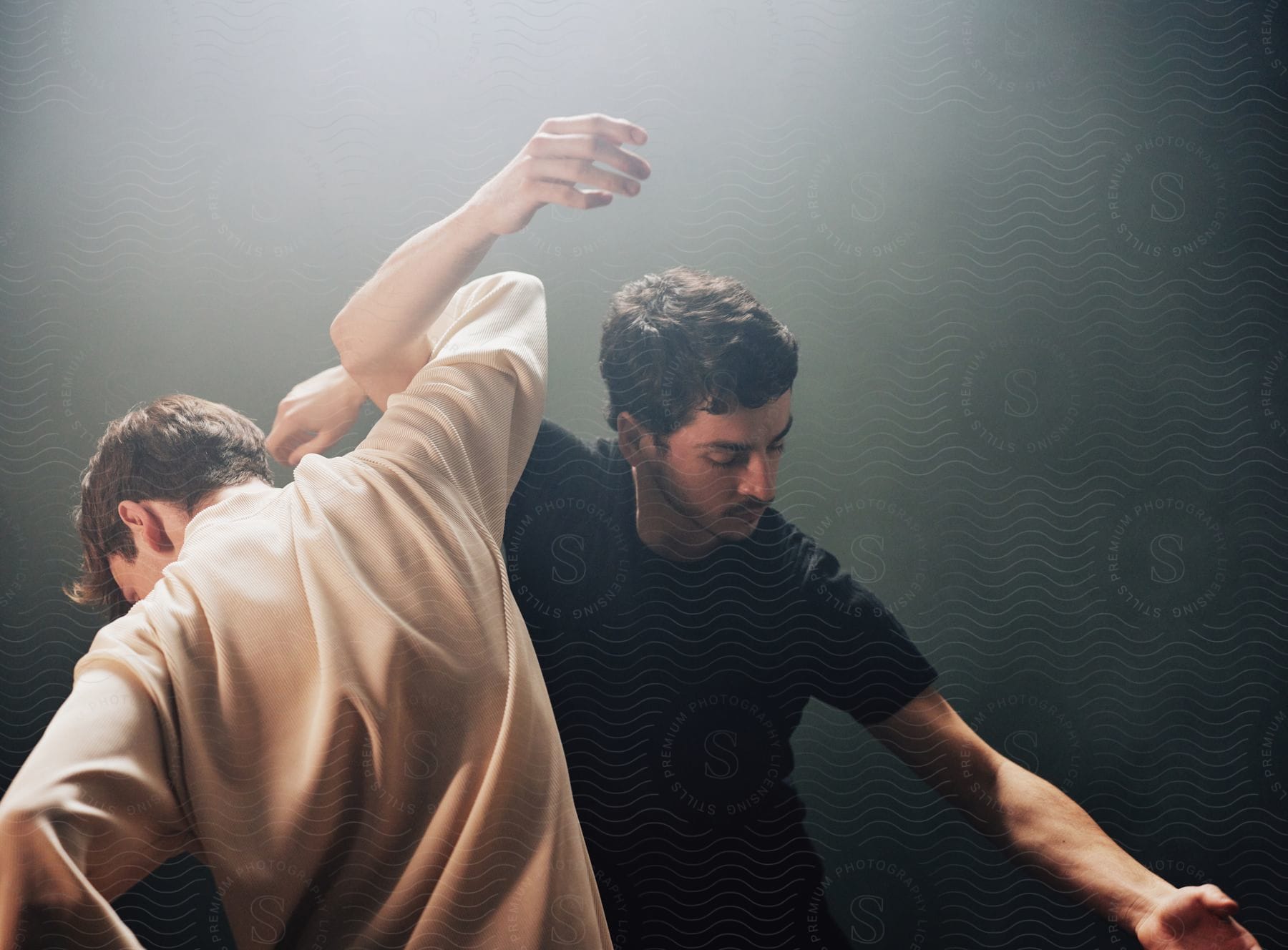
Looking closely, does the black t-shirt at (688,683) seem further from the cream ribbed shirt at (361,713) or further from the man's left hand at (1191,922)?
the man's left hand at (1191,922)

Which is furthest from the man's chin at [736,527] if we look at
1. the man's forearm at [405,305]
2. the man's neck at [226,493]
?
the man's neck at [226,493]

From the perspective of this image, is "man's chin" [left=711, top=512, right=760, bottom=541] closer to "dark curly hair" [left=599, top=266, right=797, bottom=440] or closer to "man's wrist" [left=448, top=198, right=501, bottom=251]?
"dark curly hair" [left=599, top=266, right=797, bottom=440]

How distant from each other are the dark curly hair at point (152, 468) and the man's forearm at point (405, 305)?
0.16 m

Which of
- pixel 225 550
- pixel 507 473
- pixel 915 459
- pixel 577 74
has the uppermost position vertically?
pixel 577 74

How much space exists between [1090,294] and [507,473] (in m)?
0.78

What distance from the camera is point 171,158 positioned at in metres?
1.14

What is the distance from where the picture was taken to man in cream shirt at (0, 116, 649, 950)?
933 mm

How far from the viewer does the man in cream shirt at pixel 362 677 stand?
93cm

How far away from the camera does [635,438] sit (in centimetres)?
111

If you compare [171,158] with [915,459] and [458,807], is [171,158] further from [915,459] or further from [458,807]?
[915,459]

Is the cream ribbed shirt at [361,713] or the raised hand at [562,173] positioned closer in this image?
the cream ribbed shirt at [361,713]

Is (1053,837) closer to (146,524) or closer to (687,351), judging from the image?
(687,351)

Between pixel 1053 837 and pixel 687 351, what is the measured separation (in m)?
0.75

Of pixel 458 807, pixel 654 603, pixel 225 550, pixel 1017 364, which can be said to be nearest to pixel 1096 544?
pixel 1017 364
